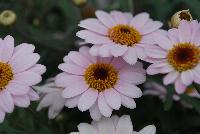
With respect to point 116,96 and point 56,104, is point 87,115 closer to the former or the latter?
point 56,104

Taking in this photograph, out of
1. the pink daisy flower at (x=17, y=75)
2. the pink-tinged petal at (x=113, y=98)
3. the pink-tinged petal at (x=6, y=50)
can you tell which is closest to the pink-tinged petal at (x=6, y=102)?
the pink daisy flower at (x=17, y=75)

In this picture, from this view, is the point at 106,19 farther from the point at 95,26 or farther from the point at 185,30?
the point at 185,30

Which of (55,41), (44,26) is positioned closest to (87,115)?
(55,41)

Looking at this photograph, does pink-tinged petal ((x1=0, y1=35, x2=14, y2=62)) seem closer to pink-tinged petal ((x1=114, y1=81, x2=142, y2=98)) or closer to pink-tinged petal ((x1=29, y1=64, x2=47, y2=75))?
pink-tinged petal ((x1=29, y1=64, x2=47, y2=75))

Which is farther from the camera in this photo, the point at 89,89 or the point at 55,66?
the point at 55,66

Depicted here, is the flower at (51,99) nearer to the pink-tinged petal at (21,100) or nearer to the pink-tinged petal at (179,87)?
the pink-tinged petal at (21,100)

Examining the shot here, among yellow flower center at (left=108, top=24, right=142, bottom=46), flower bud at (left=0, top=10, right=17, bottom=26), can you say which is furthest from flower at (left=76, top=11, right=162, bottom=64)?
flower bud at (left=0, top=10, right=17, bottom=26)
